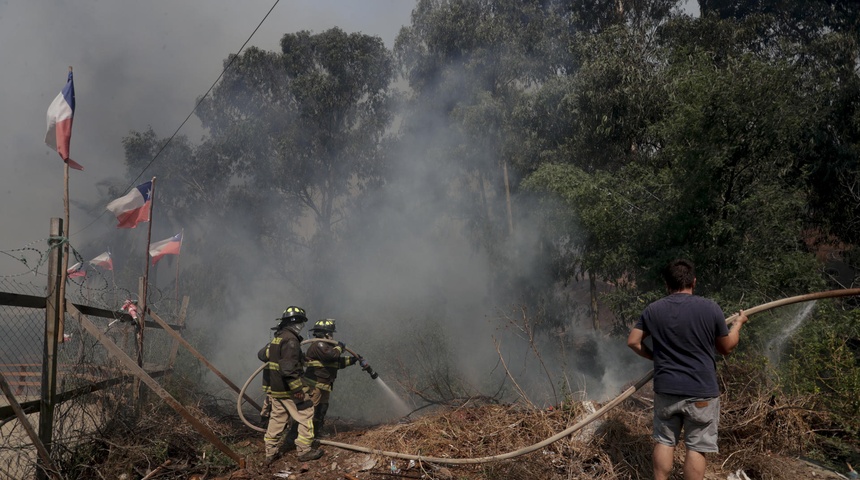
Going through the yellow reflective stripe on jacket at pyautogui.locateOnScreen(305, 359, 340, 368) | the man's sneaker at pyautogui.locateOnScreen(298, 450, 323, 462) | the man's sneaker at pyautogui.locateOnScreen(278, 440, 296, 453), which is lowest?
the man's sneaker at pyautogui.locateOnScreen(278, 440, 296, 453)

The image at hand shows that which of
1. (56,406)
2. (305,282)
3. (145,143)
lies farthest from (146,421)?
(145,143)

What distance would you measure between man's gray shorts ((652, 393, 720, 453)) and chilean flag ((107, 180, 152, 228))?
6451 millimetres

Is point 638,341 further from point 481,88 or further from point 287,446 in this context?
point 481,88

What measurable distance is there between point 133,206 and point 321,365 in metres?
3.16

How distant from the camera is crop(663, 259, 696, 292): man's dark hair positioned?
3621 millimetres

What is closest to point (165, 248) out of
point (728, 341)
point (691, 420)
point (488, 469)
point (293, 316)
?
point (293, 316)

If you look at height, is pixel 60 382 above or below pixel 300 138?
below

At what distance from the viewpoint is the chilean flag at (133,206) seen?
296 inches

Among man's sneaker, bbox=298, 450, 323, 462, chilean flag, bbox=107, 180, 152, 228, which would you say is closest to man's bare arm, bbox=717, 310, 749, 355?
man's sneaker, bbox=298, 450, 323, 462

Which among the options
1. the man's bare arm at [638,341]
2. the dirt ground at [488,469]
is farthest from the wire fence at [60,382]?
the man's bare arm at [638,341]

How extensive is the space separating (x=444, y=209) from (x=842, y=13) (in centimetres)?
1414

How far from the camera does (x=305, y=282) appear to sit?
89.0 ft

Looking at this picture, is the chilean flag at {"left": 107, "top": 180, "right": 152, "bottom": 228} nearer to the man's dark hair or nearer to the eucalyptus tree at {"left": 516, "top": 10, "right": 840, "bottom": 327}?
the man's dark hair

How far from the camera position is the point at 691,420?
3.46m
